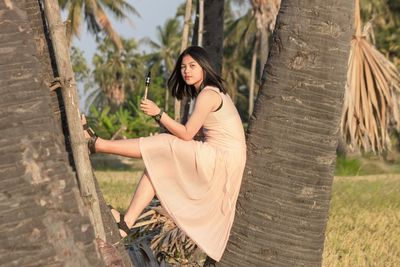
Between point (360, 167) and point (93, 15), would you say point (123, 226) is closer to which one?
point (360, 167)

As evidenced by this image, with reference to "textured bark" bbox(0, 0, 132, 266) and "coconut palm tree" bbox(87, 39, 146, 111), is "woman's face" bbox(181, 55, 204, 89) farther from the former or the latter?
"coconut palm tree" bbox(87, 39, 146, 111)

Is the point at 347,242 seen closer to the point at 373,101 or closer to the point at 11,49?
the point at 373,101

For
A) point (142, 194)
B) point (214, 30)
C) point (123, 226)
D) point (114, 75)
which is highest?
point (142, 194)

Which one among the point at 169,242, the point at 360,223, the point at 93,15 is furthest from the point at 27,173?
the point at 93,15

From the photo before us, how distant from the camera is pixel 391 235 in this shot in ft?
34.7

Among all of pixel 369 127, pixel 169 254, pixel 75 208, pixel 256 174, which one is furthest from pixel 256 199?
pixel 369 127

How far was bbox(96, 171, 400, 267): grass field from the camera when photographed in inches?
347

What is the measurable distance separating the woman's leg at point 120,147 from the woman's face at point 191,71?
70 cm

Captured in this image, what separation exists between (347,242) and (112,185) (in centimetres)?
959

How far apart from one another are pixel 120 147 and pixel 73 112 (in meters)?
0.99

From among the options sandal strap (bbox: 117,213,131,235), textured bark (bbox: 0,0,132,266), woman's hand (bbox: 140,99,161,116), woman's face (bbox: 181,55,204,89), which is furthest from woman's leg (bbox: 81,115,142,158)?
textured bark (bbox: 0,0,132,266)

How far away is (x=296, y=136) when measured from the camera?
5.35 meters

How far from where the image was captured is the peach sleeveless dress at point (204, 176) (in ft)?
18.4

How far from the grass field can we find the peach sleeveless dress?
9.07 feet
